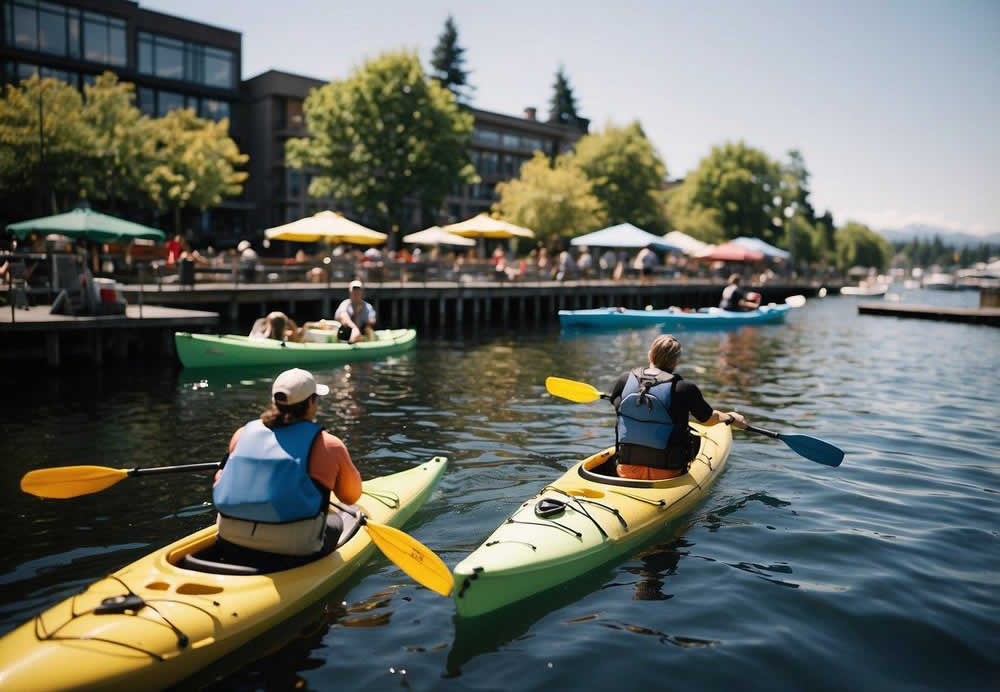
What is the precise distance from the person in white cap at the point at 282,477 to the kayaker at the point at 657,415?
290 cm

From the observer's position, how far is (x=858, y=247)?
129125 millimetres

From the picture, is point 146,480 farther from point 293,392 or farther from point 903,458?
point 903,458

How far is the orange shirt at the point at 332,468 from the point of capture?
16.2 feet

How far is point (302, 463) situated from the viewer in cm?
485

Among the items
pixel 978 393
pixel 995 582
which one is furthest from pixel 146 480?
pixel 978 393

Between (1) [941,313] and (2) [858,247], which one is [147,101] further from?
(2) [858,247]

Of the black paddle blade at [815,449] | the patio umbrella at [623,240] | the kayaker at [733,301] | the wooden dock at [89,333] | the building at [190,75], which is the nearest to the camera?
the black paddle blade at [815,449]

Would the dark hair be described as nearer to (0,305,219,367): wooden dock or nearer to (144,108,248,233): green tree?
(0,305,219,367): wooden dock

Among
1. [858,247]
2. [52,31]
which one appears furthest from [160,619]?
[858,247]

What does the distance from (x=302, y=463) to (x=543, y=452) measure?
547 cm

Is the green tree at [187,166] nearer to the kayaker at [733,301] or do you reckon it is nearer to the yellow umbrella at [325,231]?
the yellow umbrella at [325,231]

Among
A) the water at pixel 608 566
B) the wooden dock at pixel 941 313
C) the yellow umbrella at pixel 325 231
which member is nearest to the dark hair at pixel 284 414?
the water at pixel 608 566

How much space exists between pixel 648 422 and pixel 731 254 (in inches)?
1450

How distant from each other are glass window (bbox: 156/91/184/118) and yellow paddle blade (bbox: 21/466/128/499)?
4622 cm
